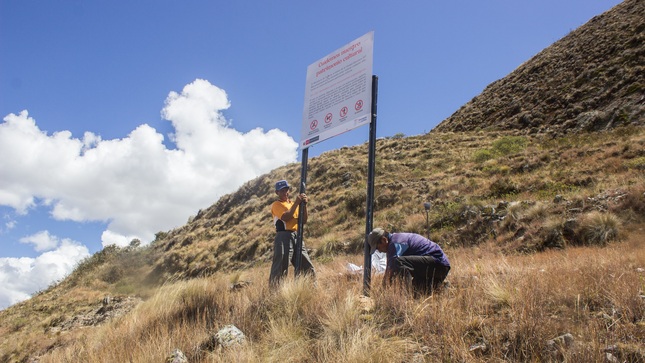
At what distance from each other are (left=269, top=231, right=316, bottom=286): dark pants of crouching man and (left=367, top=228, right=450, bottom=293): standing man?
4.23ft

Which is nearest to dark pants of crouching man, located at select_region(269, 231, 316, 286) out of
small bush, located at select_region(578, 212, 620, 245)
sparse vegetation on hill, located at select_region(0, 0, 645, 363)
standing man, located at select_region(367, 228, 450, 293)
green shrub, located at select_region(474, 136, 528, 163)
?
sparse vegetation on hill, located at select_region(0, 0, 645, 363)

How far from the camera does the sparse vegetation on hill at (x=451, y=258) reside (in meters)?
3.15

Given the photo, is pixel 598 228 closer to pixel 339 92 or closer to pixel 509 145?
pixel 339 92

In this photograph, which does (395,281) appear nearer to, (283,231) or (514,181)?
(283,231)

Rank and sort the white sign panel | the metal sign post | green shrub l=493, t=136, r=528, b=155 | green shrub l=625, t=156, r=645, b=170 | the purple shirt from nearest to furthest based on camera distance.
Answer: the purple shirt
the metal sign post
the white sign panel
green shrub l=625, t=156, r=645, b=170
green shrub l=493, t=136, r=528, b=155

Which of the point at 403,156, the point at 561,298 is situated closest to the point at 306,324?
the point at 561,298

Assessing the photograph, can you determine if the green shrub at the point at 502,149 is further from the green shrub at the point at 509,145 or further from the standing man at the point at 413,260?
the standing man at the point at 413,260

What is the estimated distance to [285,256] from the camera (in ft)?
19.1

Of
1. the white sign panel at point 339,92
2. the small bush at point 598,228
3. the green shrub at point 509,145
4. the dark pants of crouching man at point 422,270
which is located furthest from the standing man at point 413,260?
the green shrub at point 509,145

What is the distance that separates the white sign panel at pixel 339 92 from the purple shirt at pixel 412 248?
5.49 ft

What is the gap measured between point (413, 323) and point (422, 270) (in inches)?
54.0

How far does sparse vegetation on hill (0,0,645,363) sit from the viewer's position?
3.15 metres

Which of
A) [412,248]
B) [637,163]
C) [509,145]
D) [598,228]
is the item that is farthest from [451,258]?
[509,145]

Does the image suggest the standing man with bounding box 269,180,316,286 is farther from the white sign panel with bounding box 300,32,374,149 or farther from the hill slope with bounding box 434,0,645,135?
the hill slope with bounding box 434,0,645,135
